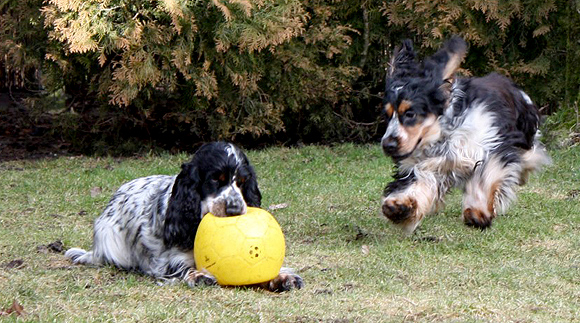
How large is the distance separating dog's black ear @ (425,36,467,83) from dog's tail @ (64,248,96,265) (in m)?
2.99

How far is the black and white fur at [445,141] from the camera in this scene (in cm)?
702

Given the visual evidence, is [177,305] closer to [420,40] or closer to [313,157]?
[313,157]

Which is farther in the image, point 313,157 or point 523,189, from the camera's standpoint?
point 313,157

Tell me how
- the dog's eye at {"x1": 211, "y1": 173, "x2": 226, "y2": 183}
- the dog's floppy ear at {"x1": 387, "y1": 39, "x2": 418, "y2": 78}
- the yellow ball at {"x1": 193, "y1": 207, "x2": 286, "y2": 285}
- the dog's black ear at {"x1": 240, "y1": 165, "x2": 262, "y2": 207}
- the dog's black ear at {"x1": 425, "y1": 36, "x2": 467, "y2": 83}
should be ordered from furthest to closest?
1. the dog's floppy ear at {"x1": 387, "y1": 39, "x2": 418, "y2": 78}
2. the dog's black ear at {"x1": 425, "y1": 36, "x2": 467, "y2": 83}
3. the dog's black ear at {"x1": 240, "y1": 165, "x2": 262, "y2": 207}
4. the dog's eye at {"x1": 211, "y1": 173, "x2": 226, "y2": 183}
5. the yellow ball at {"x1": 193, "y1": 207, "x2": 286, "y2": 285}

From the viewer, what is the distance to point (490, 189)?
7.02 m

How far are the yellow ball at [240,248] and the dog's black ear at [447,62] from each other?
7.55 ft

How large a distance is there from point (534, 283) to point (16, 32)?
8903mm

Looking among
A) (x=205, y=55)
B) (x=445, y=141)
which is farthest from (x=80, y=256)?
(x=205, y=55)

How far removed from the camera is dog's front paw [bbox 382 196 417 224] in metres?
6.97

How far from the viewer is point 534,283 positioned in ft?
18.9

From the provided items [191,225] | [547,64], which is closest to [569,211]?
[191,225]

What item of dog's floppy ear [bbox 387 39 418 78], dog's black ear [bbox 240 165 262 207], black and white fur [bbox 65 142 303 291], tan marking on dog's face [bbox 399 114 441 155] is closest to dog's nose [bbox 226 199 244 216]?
black and white fur [bbox 65 142 303 291]

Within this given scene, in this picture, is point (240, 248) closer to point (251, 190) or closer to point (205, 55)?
point (251, 190)

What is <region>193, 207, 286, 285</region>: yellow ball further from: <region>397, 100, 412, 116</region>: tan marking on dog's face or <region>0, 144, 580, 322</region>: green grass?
<region>397, 100, 412, 116</region>: tan marking on dog's face
